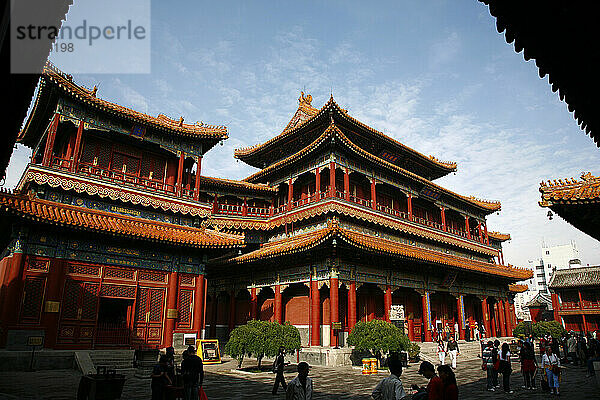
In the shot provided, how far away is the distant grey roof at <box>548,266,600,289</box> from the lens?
1839 inches

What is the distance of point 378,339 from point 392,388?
12.7m

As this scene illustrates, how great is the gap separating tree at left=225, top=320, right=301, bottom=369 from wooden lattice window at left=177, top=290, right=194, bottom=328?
165 inches

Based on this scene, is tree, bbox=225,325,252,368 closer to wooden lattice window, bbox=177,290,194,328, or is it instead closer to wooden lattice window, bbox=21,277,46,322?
wooden lattice window, bbox=177,290,194,328

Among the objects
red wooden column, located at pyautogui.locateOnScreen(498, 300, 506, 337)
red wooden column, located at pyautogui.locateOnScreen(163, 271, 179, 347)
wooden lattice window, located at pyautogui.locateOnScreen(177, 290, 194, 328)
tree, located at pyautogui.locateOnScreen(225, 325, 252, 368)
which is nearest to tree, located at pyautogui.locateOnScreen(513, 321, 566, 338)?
red wooden column, located at pyautogui.locateOnScreen(498, 300, 506, 337)

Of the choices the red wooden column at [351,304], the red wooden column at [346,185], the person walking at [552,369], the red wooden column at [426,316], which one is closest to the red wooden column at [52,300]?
the red wooden column at [351,304]

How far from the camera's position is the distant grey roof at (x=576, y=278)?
153ft

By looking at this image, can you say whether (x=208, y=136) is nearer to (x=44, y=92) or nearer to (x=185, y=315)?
(x=44, y=92)

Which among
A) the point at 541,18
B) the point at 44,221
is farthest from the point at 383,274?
the point at 541,18

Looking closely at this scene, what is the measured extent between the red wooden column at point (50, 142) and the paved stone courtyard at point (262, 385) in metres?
9.22

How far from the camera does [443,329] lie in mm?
27594

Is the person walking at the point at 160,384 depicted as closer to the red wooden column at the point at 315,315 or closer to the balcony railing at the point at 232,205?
the red wooden column at the point at 315,315

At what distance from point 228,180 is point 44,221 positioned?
13.6 meters

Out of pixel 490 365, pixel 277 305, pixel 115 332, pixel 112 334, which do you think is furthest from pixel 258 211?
pixel 490 365

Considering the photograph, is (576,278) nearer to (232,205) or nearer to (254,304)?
(254,304)
